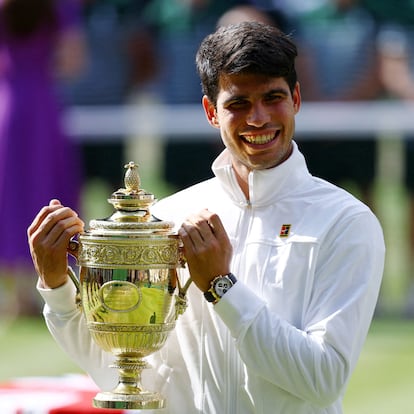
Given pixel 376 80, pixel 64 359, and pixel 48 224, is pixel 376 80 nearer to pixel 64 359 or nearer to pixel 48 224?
pixel 64 359

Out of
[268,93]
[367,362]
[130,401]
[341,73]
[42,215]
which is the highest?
[341,73]

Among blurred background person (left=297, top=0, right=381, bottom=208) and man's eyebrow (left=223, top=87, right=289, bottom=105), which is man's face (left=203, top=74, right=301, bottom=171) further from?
blurred background person (left=297, top=0, right=381, bottom=208)

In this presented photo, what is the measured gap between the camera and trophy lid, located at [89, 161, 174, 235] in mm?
3529

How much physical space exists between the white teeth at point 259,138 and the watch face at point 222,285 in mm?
356

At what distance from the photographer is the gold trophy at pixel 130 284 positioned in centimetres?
352

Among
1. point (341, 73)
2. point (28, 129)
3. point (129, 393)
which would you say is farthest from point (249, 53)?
point (341, 73)

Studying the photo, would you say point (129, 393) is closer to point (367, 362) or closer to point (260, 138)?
point (260, 138)

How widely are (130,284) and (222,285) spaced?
24cm

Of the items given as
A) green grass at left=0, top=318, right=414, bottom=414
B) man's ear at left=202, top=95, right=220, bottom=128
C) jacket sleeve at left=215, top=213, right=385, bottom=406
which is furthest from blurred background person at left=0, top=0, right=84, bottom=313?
jacket sleeve at left=215, top=213, right=385, bottom=406

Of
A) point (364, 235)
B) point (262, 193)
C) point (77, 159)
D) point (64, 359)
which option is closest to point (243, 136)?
point (262, 193)

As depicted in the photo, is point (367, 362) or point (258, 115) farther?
point (367, 362)

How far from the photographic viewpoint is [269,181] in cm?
362

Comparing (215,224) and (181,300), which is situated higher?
(215,224)

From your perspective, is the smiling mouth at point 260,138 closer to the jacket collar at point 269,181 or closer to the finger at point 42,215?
the jacket collar at point 269,181
